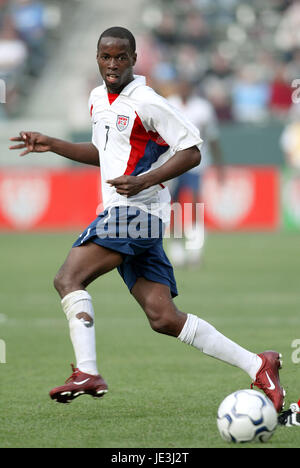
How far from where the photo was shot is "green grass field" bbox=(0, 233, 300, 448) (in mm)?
5070

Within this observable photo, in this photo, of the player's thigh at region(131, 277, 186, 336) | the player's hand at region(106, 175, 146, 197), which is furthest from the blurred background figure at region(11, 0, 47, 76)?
the player's hand at region(106, 175, 146, 197)

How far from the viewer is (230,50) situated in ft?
83.5

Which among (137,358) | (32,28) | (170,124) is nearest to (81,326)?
(170,124)

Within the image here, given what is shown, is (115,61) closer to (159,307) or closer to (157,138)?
(157,138)

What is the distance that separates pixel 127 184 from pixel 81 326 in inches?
33.5

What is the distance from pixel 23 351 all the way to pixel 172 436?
128 inches

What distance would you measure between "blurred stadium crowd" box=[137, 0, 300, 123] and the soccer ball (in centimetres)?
1736

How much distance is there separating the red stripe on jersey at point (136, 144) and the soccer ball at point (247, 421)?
60.7 inches

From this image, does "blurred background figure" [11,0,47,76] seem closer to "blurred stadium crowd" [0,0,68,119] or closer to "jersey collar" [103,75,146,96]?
"blurred stadium crowd" [0,0,68,119]

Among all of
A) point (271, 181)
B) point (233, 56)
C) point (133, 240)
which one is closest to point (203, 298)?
point (133, 240)

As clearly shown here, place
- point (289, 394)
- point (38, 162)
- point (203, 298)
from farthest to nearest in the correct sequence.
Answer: point (38, 162) → point (203, 298) → point (289, 394)

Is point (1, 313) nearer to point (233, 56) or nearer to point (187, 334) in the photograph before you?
point (187, 334)

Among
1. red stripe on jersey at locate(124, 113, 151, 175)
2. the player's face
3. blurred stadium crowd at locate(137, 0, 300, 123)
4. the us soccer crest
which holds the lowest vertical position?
red stripe on jersey at locate(124, 113, 151, 175)

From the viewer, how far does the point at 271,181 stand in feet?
66.1
